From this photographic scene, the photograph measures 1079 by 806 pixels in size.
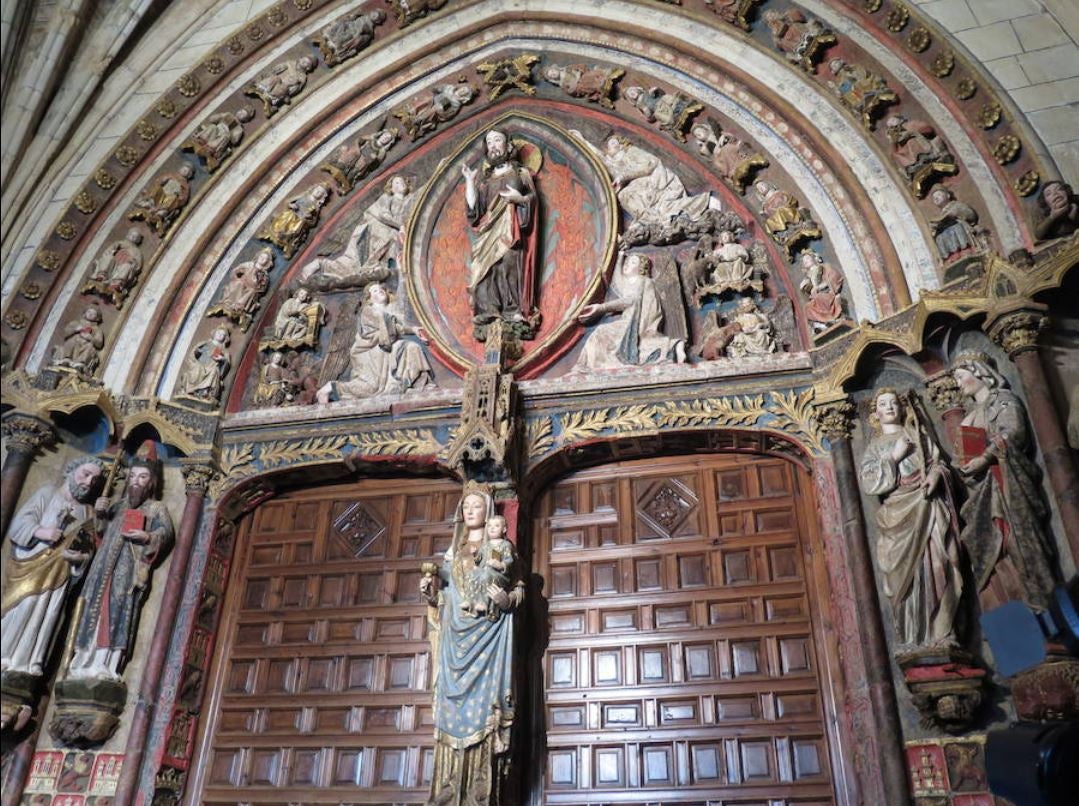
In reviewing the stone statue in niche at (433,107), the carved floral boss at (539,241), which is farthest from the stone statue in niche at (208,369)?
the stone statue in niche at (433,107)

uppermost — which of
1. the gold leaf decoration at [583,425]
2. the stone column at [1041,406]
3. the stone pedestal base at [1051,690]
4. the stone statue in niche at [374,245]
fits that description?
the stone statue in niche at [374,245]

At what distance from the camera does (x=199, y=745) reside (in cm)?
688

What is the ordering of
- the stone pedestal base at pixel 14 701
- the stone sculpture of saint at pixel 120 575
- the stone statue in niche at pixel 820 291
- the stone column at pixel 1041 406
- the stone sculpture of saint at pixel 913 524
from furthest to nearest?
1. the stone statue in niche at pixel 820 291
2. the stone sculpture of saint at pixel 120 575
3. the stone pedestal base at pixel 14 701
4. the stone sculpture of saint at pixel 913 524
5. the stone column at pixel 1041 406

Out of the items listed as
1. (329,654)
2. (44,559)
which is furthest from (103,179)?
(329,654)

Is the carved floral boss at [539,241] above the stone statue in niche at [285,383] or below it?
above

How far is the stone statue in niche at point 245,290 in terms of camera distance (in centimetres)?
823

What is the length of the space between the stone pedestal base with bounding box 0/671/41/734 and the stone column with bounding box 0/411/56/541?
3.83 feet

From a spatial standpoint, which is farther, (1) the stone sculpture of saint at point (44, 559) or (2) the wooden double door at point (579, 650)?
(1) the stone sculpture of saint at point (44, 559)

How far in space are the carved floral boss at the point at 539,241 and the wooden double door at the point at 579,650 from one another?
1.30 m

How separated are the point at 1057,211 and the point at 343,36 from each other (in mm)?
6448

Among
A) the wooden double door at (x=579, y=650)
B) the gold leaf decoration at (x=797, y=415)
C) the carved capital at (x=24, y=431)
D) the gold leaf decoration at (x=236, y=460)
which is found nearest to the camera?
the wooden double door at (x=579, y=650)

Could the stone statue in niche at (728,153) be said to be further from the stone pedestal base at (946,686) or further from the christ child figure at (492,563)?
the stone pedestal base at (946,686)

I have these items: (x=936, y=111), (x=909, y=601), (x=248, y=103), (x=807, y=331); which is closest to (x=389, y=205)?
(x=248, y=103)

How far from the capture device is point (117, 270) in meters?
7.98
